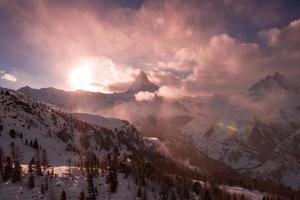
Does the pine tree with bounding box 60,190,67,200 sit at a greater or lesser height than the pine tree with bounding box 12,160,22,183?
lesser

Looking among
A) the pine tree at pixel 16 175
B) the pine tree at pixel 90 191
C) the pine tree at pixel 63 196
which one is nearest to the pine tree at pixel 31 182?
the pine tree at pixel 16 175

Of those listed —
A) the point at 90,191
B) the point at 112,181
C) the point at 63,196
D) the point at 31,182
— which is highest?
the point at 112,181

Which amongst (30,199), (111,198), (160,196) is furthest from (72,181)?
(160,196)

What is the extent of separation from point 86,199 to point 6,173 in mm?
33992

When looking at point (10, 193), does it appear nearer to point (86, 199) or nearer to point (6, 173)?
point (6, 173)

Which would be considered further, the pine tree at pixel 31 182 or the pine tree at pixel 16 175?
the pine tree at pixel 16 175

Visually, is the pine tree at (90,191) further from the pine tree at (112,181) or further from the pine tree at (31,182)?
the pine tree at (31,182)

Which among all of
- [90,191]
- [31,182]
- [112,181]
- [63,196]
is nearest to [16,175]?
[31,182]

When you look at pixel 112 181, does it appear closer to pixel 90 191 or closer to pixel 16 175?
pixel 90 191

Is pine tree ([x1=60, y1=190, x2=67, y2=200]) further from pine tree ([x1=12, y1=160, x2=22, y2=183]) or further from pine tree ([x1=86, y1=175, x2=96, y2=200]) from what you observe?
pine tree ([x1=12, y1=160, x2=22, y2=183])

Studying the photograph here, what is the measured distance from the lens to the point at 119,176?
638ft

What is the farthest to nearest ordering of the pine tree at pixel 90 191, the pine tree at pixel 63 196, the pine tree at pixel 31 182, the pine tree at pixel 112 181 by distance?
1. the pine tree at pixel 112 181
2. the pine tree at pixel 90 191
3. the pine tree at pixel 31 182
4. the pine tree at pixel 63 196

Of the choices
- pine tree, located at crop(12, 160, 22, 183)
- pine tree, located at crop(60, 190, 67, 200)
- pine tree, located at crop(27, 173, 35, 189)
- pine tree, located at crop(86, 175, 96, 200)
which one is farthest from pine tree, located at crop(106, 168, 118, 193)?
pine tree, located at crop(12, 160, 22, 183)

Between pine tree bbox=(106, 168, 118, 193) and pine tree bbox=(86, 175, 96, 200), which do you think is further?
pine tree bbox=(106, 168, 118, 193)
